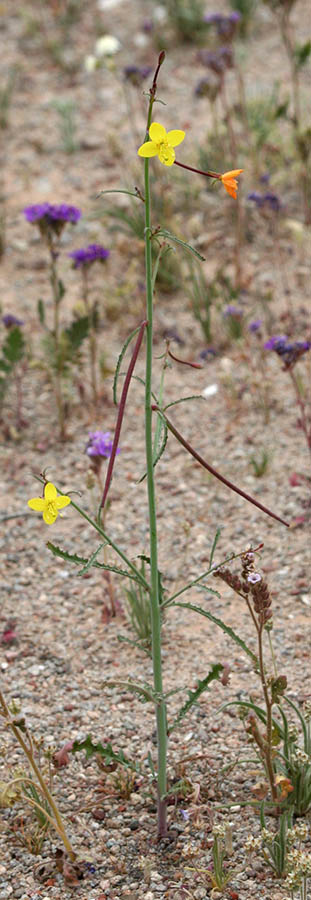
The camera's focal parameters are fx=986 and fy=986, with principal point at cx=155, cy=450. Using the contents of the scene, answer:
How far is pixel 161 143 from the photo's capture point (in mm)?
1830

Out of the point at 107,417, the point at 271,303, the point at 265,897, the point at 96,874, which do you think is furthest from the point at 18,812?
the point at 271,303

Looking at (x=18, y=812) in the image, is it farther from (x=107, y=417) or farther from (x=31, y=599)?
(x=107, y=417)

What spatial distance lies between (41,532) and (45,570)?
0.81ft

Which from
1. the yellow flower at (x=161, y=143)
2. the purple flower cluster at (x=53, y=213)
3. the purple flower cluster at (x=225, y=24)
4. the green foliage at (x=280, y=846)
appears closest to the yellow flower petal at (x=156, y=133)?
the yellow flower at (x=161, y=143)

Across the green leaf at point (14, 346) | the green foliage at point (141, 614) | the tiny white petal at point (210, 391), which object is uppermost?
the green leaf at point (14, 346)

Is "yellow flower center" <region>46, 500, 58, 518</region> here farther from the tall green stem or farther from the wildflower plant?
the tall green stem

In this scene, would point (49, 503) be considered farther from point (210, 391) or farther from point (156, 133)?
point (210, 391)

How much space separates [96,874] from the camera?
2.36 m

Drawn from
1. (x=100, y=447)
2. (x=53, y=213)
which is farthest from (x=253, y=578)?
(x=53, y=213)

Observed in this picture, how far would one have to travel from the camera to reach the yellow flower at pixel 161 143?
181cm

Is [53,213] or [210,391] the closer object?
[53,213]

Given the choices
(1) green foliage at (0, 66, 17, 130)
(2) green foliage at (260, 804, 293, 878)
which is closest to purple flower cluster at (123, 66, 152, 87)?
(1) green foliage at (0, 66, 17, 130)

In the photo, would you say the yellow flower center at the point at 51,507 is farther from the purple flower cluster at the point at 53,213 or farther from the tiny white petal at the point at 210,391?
the tiny white petal at the point at 210,391

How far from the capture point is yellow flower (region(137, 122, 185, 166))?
1.81 meters
